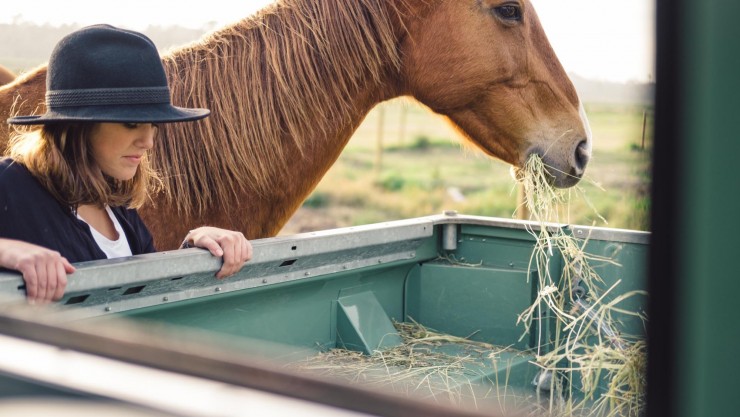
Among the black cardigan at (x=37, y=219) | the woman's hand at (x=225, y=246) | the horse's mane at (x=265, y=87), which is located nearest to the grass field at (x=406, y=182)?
the horse's mane at (x=265, y=87)

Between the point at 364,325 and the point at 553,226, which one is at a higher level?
the point at 553,226

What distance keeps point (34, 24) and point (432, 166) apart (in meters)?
6.93

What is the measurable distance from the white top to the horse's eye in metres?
1.50

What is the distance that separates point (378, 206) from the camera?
38.1ft

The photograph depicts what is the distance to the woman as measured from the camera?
164 cm

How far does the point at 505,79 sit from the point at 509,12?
0.76 ft

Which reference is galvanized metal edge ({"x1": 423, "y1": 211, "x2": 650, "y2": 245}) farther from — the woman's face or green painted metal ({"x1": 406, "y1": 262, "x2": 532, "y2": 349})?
the woman's face

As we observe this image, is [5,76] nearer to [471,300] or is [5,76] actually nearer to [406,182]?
[471,300]

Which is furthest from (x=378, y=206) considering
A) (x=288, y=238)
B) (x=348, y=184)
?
(x=288, y=238)

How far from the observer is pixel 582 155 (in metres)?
A: 2.67

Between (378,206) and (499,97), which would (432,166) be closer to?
(378,206)

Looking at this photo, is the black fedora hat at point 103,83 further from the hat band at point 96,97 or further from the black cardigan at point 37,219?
the black cardigan at point 37,219

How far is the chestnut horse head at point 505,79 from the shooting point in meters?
2.66

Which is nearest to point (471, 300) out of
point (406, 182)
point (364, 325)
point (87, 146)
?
point (364, 325)
